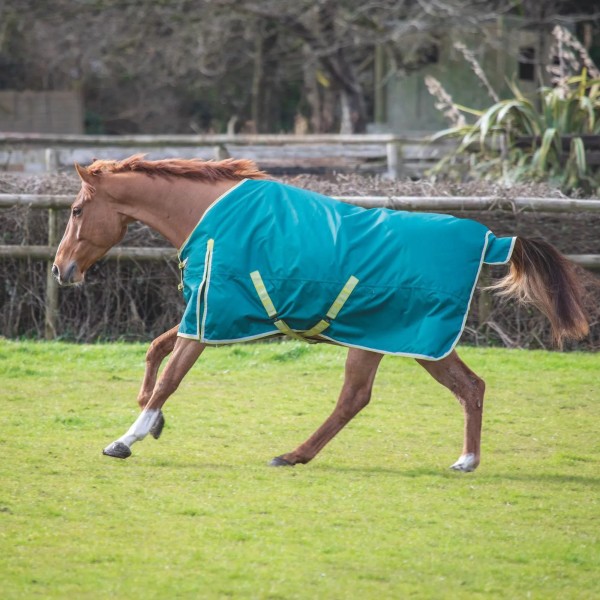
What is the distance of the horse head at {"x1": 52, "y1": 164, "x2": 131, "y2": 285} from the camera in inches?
248

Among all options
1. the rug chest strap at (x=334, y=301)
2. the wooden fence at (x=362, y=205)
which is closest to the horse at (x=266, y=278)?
the rug chest strap at (x=334, y=301)

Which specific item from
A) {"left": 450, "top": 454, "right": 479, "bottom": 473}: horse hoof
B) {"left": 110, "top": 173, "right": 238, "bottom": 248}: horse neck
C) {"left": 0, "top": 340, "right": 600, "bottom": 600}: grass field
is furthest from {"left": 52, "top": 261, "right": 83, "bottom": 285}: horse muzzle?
{"left": 450, "top": 454, "right": 479, "bottom": 473}: horse hoof

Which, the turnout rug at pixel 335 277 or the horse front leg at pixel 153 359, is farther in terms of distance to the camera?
the horse front leg at pixel 153 359

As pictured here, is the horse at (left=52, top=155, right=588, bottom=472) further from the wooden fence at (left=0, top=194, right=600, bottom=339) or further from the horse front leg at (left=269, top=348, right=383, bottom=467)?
the wooden fence at (left=0, top=194, right=600, bottom=339)

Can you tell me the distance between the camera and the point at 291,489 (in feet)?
18.2

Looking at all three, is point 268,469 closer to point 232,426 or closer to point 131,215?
point 232,426

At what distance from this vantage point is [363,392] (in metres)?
6.20

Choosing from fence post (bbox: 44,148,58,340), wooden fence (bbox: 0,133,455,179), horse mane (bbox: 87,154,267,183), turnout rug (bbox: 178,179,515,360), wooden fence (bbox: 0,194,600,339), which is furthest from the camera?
wooden fence (bbox: 0,133,455,179)

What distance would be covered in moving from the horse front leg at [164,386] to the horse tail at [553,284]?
1.67 metres

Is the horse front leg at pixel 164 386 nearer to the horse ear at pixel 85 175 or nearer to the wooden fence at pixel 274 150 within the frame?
the horse ear at pixel 85 175

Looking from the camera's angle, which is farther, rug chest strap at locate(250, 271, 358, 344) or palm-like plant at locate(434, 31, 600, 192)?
palm-like plant at locate(434, 31, 600, 192)

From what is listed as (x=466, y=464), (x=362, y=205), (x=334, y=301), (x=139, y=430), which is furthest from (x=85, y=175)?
(x=362, y=205)

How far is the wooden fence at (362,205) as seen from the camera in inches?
Result: 368

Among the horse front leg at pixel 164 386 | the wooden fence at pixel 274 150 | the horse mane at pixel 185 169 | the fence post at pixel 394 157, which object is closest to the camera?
the horse front leg at pixel 164 386
